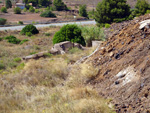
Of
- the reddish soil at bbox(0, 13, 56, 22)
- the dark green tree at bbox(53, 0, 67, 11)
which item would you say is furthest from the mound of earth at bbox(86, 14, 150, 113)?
the dark green tree at bbox(53, 0, 67, 11)

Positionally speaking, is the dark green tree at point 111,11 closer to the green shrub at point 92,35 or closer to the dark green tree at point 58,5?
the green shrub at point 92,35

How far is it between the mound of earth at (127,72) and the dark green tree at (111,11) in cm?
1781

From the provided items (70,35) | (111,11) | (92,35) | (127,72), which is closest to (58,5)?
(111,11)

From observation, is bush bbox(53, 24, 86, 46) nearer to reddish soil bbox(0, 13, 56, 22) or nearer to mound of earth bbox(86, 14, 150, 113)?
mound of earth bbox(86, 14, 150, 113)

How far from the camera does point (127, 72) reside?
4.95 meters

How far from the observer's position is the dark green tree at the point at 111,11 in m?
24.2

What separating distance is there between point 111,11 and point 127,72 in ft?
66.2

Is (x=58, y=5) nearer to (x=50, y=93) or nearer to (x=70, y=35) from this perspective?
(x=70, y=35)

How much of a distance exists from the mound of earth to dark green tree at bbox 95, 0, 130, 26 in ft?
58.4

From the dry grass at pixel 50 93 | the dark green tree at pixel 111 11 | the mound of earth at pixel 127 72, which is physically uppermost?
the dark green tree at pixel 111 11

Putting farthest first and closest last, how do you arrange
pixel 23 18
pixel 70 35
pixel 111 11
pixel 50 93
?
pixel 23 18
pixel 111 11
pixel 70 35
pixel 50 93

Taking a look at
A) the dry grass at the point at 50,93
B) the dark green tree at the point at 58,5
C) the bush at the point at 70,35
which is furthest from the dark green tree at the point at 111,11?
the dark green tree at the point at 58,5

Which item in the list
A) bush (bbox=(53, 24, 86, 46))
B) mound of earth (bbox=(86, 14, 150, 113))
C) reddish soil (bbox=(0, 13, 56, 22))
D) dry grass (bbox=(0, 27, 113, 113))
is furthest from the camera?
reddish soil (bbox=(0, 13, 56, 22))

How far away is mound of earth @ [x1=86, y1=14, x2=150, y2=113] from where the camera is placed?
3.90 meters
